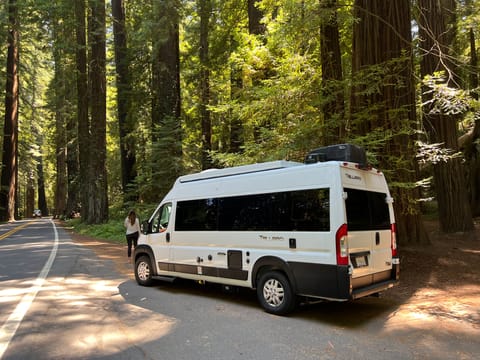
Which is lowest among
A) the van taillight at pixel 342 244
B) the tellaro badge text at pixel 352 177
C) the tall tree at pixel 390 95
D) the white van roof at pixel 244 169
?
the van taillight at pixel 342 244

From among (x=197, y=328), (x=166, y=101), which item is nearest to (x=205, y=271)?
(x=197, y=328)

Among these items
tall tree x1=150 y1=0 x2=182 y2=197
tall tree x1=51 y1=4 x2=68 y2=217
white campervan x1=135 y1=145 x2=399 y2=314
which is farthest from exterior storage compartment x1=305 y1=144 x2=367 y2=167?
tall tree x1=51 y1=4 x2=68 y2=217

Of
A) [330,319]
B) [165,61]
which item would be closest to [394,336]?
[330,319]

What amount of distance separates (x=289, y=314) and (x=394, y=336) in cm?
163

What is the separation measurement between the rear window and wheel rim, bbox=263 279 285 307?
4.97 ft

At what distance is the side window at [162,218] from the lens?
918 cm

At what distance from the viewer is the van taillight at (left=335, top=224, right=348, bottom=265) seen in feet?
19.6

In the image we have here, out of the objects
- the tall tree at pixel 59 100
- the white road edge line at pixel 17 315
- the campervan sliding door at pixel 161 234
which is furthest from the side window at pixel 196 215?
the tall tree at pixel 59 100

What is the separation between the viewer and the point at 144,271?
9.55 meters

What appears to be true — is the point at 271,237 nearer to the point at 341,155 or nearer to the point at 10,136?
the point at 341,155

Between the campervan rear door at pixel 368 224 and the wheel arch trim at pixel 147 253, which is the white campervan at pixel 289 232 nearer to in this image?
the campervan rear door at pixel 368 224

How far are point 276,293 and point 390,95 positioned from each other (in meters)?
5.69

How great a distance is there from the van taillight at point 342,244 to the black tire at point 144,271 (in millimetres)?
4890

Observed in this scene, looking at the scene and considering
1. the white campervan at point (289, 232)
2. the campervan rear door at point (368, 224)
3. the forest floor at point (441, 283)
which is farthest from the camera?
the forest floor at point (441, 283)
